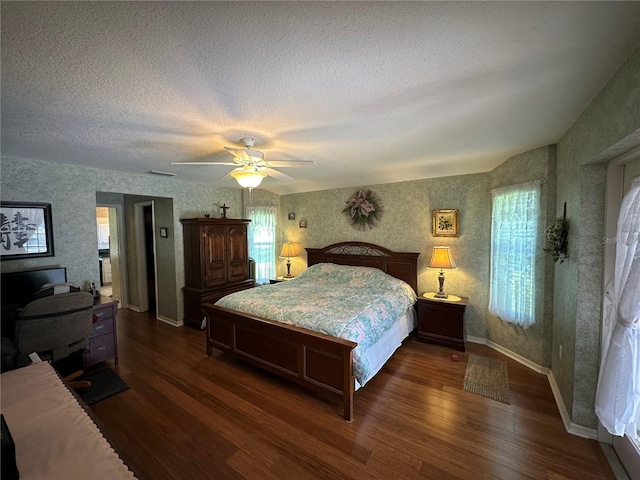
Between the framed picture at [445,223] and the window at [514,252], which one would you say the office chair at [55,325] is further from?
the window at [514,252]

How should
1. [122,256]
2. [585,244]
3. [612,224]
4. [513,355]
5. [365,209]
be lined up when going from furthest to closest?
[122,256]
[365,209]
[513,355]
[585,244]
[612,224]

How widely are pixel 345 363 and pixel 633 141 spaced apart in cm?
228

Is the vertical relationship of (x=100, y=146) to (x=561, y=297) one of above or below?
above

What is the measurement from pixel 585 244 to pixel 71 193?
17.1 ft

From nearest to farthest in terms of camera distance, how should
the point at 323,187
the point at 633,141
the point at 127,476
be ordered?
the point at 127,476, the point at 633,141, the point at 323,187

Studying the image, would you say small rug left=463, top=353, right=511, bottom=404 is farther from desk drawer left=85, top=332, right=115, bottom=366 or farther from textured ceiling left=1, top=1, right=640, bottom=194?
desk drawer left=85, top=332, right=115, bottom=366

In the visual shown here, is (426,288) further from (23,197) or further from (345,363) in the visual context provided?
(23,197)

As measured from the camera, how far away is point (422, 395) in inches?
96.1

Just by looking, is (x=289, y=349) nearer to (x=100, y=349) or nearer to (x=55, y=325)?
(x=55, y=325)

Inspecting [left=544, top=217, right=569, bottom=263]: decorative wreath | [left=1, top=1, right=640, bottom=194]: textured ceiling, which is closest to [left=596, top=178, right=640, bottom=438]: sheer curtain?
[left=544, top=217, right=569, bottom=263]: decorative wreath

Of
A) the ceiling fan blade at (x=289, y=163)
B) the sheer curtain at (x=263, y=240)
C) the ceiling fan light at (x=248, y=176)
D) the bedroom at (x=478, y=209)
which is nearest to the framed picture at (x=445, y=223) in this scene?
the bedroom at (x=478, y=209)

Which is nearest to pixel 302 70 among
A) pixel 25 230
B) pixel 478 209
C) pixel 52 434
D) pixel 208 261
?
pixel 52 434

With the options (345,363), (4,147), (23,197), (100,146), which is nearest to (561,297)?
(345,363)

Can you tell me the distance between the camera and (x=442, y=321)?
3.42 meters
